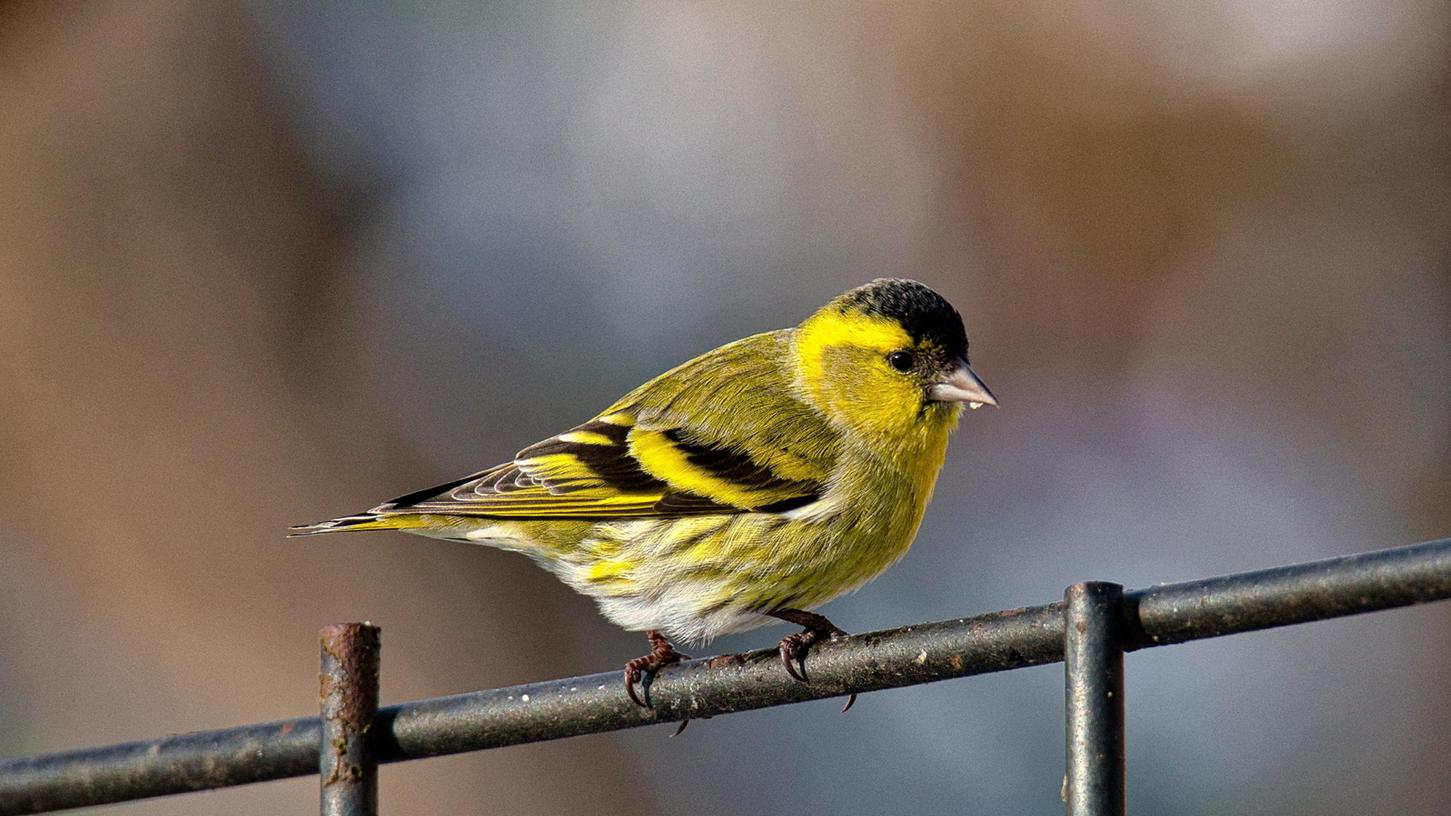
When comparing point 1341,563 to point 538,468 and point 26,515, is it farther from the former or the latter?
point 26,515

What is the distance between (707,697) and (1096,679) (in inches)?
22.7

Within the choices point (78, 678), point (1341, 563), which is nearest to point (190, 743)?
point (1341, 563)

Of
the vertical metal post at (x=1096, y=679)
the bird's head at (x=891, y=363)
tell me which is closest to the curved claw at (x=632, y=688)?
the vertical metal post at (x=1096, y=679)

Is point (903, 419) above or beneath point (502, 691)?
above

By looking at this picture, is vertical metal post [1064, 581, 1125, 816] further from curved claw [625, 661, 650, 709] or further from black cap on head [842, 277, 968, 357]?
black cap on head [842, 277, 968, 357]

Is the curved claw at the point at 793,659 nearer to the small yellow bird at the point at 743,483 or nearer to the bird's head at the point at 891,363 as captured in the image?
the small yellow bird at the point at 743,483

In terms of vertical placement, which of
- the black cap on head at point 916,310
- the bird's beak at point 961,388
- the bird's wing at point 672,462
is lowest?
the bird's wing at point 672,462

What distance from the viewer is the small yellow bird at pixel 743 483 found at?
3092 mm

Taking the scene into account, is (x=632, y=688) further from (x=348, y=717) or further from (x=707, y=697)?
(x=348, y=717)

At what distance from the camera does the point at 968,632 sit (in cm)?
152

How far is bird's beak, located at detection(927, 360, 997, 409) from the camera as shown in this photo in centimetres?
334

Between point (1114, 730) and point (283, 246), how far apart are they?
12.5 feet

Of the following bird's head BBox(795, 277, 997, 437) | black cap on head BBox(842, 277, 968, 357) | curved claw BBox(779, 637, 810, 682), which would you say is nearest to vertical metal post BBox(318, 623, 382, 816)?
curved claw BBox(779, 637, 810, 682)

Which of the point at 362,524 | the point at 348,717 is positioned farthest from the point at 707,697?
the point at 362,524
